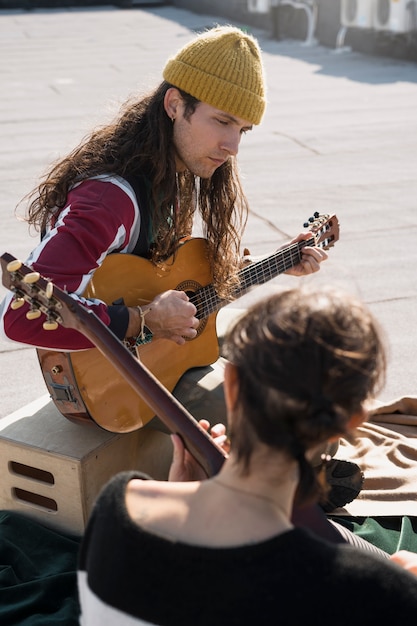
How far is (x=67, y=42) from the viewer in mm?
16281

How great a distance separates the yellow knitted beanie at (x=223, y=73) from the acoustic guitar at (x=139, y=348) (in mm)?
505

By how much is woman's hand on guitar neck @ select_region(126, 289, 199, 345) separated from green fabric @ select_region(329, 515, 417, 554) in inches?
31.2

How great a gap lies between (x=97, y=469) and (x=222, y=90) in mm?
1208

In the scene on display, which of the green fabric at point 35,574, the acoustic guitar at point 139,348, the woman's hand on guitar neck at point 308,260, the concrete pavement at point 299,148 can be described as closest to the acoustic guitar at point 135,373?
the concrete pavement at point 299,148

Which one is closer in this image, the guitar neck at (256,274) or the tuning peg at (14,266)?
the tuning peg at (14,266)

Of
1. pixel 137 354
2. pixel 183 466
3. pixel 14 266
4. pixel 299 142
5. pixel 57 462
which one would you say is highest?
pixel 14 266

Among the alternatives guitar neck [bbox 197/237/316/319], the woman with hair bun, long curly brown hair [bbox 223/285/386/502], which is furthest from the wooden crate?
long curly brown hair [bbox 223/285/386/502]

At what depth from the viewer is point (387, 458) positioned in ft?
10.3

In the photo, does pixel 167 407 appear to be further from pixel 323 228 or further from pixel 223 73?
pixel 323 228

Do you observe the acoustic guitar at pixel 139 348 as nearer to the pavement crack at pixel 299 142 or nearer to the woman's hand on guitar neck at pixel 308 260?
Result: the woman's hand on guitar neck at pixel 308 260

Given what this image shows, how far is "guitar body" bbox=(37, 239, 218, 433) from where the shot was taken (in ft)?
8.36

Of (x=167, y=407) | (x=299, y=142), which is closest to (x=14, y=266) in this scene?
(x=167, y=407)

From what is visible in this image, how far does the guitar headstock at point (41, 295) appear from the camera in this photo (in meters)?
1.87

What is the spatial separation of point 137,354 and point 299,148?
17.9 feet
